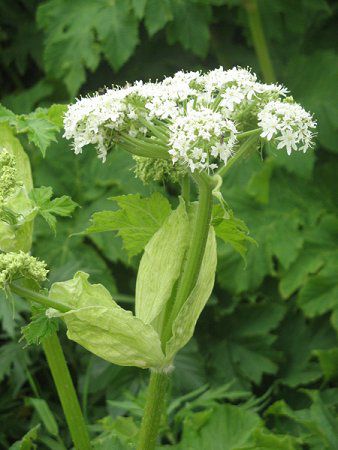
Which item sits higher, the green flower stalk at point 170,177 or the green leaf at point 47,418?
the green flower stalk at point 170,177

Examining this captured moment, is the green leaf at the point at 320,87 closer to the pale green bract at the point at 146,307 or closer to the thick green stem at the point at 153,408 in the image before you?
the pale green bract at the point at 146,307

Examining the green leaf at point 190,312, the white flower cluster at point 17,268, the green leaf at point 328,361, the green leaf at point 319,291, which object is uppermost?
the white flower cluster at point 17,268

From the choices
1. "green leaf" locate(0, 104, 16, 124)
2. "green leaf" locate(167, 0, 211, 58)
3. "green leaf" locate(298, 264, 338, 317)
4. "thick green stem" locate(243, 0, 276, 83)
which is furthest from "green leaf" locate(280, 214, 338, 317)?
"green leaf" locate(0, 104, 16, 124)

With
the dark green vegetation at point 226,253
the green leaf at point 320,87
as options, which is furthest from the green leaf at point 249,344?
the green leaf at point 320,87

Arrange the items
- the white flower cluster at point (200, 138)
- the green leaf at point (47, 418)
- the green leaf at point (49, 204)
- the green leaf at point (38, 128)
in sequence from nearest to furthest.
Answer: the white flower cluster at point (200, 138), the green leaf at point (49, 204), the green leaf at point (38, 128), the green leaf at point (47, 418)

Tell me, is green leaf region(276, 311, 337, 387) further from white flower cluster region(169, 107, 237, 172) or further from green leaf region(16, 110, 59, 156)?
white flower cluster region(169, 107, 237, 172)

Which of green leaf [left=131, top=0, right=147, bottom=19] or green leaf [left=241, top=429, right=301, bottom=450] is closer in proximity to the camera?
green leaf [left=241, top=429, right=301, bottom=450]

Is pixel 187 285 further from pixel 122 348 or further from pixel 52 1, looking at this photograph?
pixel 52 1
